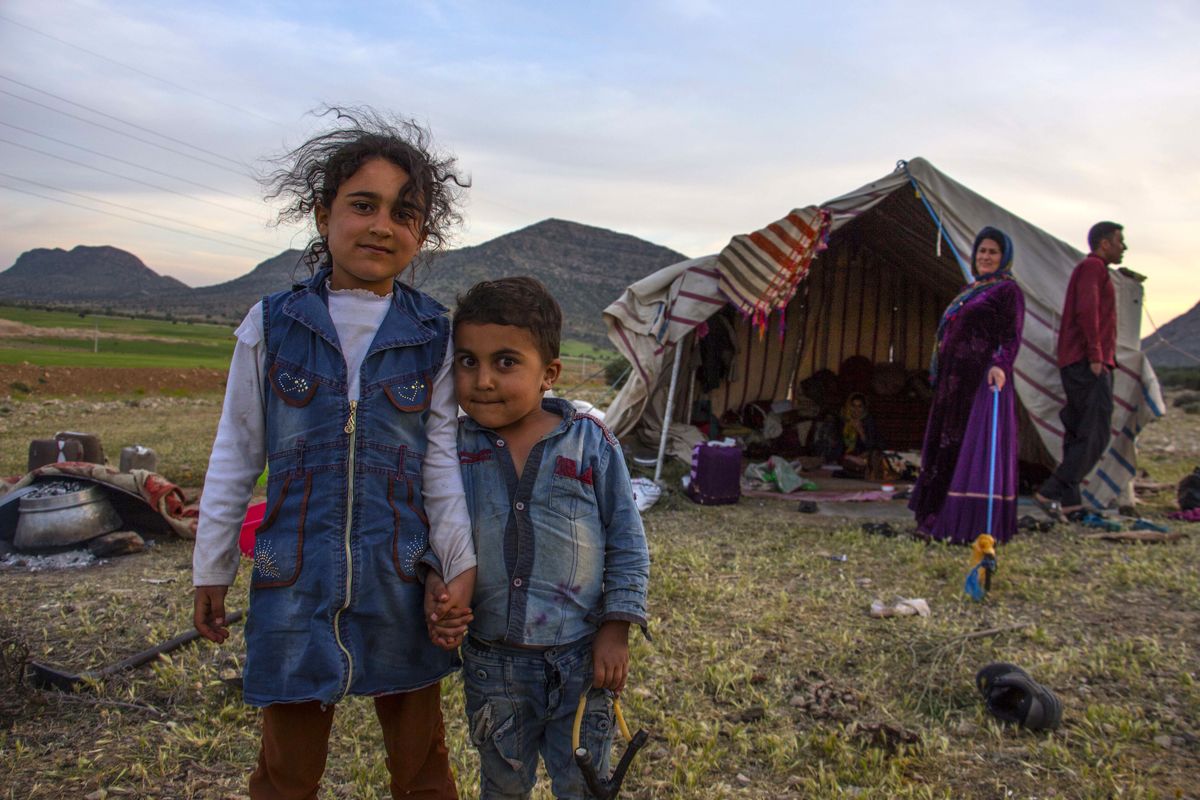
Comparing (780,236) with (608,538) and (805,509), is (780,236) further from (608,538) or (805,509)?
(608,538)

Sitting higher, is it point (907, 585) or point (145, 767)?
point (907, 585)

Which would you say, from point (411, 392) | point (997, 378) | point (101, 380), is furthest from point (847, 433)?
point (101, 380)

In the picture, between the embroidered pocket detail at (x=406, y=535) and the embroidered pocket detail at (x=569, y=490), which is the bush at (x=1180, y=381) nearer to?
the embroidered pocket detail at (x=569, y=490)

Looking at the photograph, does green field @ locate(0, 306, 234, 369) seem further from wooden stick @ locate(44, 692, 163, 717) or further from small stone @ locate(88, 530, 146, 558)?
wooden stick @ locate(44, 692, 163, 717)

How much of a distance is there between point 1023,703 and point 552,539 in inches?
79.6

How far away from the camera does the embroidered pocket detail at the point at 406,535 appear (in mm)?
1516

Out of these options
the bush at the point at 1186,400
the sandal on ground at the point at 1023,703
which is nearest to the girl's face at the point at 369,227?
the sandal on ground at the point at 1023,703

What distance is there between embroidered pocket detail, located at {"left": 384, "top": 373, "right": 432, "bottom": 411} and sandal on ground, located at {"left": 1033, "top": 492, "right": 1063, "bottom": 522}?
18.6ft

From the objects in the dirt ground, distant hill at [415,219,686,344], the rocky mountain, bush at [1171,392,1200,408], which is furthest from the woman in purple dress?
the rocky mountain

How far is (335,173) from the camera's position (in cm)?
162

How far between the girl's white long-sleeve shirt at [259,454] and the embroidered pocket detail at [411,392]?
28mm

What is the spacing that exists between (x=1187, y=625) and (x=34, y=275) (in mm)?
118331

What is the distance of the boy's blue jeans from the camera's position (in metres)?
1.60

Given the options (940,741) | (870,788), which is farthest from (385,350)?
(940,741)
